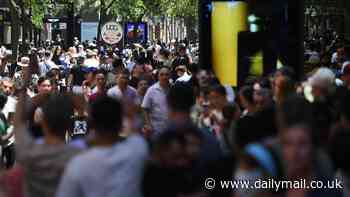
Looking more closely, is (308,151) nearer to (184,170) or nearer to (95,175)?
(184,170)

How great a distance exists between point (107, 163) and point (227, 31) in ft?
35.7

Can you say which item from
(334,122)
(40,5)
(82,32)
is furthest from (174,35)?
(334,122)

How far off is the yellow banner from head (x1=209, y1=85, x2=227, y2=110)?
6.69 metres

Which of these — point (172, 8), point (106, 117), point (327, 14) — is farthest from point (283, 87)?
point (172, 8)

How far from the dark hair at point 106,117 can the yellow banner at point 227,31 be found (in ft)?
34.3

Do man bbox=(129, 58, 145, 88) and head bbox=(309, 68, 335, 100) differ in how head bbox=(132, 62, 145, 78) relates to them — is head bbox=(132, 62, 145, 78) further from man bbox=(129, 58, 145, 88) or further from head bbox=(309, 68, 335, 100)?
head bbox=(309, 68, 335, 100)

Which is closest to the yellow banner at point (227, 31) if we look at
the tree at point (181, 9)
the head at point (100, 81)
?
the head at point (100, 81)

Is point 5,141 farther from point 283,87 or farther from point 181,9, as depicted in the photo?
point 181,9

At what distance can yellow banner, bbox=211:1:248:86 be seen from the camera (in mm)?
17000

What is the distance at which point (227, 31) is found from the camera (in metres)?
17.0

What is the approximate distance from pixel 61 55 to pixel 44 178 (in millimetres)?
27848

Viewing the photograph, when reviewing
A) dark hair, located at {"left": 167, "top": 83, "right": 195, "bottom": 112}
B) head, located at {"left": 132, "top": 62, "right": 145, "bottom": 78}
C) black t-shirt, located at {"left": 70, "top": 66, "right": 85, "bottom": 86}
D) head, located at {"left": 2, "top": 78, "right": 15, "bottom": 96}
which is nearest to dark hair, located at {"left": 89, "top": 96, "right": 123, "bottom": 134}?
dark hair, located at {"left": 167, "top": 83, "right": 195, "bottom": 112}

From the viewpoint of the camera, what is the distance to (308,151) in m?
5.43

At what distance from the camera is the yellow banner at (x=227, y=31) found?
17000 mm
